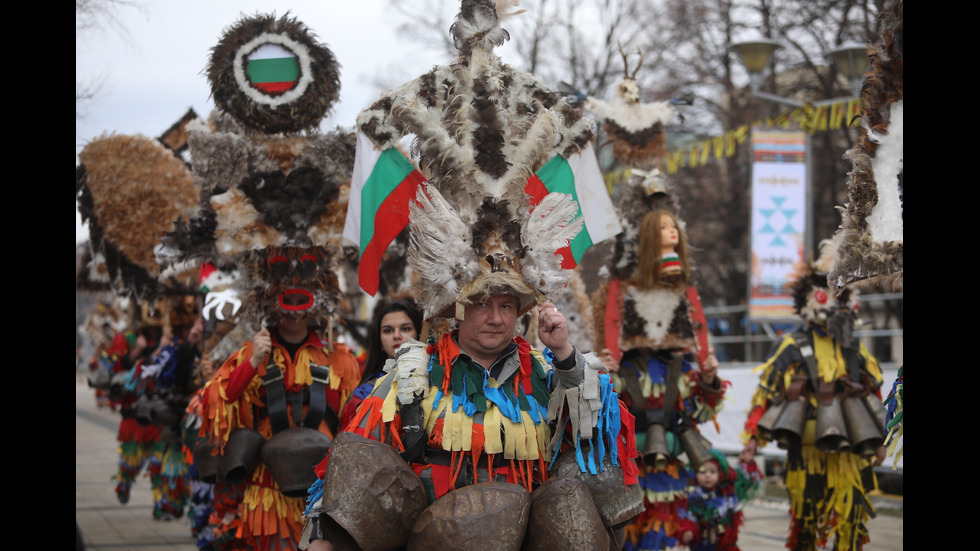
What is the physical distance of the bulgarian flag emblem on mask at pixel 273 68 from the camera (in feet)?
18.8

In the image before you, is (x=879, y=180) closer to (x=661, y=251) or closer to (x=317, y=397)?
(x=661, y=251)

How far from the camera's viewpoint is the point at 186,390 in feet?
30.0

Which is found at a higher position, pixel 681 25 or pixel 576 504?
pixel 681 25

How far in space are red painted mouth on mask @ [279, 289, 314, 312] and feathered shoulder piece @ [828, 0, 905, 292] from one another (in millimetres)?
2744

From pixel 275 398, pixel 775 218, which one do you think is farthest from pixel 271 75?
pixel 775 218

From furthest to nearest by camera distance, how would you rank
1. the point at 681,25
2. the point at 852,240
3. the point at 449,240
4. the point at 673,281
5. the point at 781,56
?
the point at 681,25
the point at 781,56
the point at 673,281
the point at 852,240
the point at 449,240

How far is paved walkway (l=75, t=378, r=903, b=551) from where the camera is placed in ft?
28.3

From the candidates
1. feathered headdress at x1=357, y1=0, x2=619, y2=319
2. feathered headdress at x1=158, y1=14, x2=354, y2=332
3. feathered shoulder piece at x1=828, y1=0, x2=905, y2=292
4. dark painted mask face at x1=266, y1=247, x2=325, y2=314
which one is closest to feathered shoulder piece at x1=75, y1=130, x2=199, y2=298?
feathered headdress at x1=158, y1=14, x2=354, y2=332

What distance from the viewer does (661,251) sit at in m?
6.91

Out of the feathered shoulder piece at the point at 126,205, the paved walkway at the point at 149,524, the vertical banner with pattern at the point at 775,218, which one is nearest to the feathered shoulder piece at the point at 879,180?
the feathered shoulder piece at the point at 126,205

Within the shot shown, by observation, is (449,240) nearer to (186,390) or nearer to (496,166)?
(496,166)

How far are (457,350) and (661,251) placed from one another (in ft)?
10.8

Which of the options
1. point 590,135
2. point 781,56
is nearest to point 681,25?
point 781,56

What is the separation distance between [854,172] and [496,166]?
1.41 m
